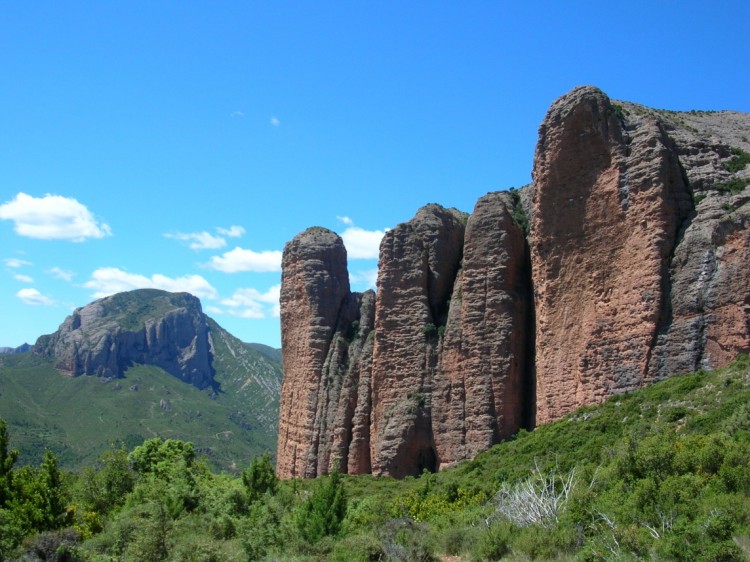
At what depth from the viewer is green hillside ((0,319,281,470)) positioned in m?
122

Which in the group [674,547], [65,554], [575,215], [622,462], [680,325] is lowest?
[65,554]

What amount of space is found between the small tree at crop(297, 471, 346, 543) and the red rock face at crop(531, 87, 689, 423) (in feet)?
39.5

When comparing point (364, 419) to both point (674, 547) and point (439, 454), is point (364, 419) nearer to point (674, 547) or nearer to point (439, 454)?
point (439, 454)

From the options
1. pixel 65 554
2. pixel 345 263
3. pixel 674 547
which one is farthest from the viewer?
pixel 345 263

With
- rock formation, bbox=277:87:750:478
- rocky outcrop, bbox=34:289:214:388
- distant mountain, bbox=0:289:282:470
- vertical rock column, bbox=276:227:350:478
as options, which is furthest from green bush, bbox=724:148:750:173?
rocky outcrop, bbox=34:289:214:388

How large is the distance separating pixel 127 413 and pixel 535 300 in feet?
399

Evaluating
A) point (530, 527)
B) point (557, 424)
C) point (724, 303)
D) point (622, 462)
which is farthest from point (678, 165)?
point (530, 527)

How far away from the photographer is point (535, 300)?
3684cm

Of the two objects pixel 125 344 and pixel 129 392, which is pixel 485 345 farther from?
pixel 125 344

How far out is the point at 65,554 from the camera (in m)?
23.3

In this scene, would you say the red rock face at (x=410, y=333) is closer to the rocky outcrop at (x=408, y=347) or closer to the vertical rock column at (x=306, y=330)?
the rocky outcrop at (x=408, y=347)

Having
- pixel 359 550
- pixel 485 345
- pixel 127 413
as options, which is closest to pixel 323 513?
pixel 359 550

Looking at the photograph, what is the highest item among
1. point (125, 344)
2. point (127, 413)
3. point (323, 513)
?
point (125, 344)

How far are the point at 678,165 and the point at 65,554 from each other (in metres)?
28.0
